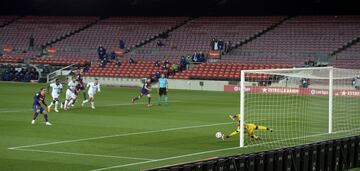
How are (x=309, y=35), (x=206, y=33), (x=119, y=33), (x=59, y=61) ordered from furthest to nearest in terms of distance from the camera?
(x=119, y=33) → (x=206, y=33) → (x=59, y=61) → (x=309, y=35)

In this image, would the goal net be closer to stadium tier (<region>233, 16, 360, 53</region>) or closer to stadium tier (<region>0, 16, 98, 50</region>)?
stadium tier (<region>233, 16, 360, 53</region>)

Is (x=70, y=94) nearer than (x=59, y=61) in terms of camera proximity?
Yes

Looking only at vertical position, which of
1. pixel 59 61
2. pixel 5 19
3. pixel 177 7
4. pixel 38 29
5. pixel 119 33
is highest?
pixel 177 7

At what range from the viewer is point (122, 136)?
2611cm

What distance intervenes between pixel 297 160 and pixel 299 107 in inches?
859

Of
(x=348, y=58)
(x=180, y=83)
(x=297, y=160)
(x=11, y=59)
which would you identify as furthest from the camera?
(x=11, y=59)

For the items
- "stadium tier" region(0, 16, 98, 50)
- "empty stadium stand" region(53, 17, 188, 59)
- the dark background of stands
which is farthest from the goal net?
"stadium tier" region(0, 16, 98, 50)

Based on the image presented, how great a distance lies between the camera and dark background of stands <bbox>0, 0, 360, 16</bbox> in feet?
219

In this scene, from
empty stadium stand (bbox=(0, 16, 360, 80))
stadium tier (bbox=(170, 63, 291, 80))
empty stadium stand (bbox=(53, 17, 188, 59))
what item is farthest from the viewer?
empty stadium stand (bbox=(53, 17, 188, 59))

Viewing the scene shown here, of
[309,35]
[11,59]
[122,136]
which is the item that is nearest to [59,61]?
[11,59]

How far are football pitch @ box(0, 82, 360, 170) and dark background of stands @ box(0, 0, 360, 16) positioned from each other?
90.0ft

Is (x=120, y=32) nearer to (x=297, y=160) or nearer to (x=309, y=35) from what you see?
(x=309, y=35)

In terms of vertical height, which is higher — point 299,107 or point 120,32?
point 120,32

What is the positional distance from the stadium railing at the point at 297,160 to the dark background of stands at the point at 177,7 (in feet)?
156
